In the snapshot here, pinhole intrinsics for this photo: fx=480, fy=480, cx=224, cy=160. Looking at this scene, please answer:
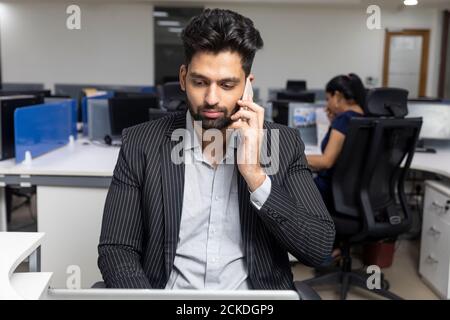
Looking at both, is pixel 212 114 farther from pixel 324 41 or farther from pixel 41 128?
pixel 324 41

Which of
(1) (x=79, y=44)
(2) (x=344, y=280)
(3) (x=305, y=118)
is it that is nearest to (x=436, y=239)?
(2) (x=344, y=280)

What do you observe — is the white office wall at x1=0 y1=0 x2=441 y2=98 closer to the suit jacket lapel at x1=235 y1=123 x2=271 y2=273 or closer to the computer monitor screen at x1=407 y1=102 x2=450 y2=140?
the computer monitor screen at x1=407 y1=102 x2=450 y2=140

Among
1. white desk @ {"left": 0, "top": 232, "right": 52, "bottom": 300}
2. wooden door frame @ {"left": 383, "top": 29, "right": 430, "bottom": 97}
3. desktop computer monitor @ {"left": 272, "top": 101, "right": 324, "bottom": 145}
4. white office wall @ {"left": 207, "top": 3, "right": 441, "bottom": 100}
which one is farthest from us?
wooden door frame @ {"left": 383, "top": 29, "right": 430, "bottom": 97}

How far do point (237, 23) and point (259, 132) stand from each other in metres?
0.27

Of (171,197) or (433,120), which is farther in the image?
(433,120)

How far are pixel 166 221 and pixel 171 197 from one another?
6 centimetres

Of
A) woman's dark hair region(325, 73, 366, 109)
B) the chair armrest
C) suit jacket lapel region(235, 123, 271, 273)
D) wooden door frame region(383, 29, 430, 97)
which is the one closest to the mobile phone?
suit jacket lapel region(235, 123, 271, 273)

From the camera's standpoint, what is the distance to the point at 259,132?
117 cm

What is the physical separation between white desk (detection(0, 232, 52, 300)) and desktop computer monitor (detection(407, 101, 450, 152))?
3092mm

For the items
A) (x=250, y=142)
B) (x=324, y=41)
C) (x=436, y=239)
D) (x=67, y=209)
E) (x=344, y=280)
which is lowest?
(x=344, y=280)

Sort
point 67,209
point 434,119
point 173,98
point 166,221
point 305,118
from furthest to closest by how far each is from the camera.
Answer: point 305,118 → point 434,119 → point 173,98 → point 67,209 → point 166,221

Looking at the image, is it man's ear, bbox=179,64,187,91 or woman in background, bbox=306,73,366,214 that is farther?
woman in background, bbox=306,73,366,214

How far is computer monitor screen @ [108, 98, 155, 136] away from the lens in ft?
11.1

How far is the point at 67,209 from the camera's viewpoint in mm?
2436
